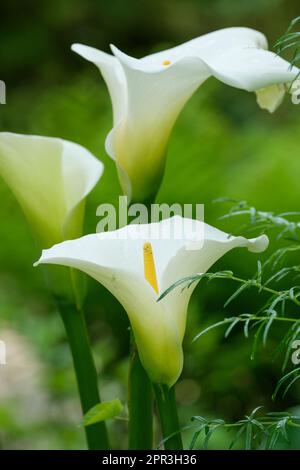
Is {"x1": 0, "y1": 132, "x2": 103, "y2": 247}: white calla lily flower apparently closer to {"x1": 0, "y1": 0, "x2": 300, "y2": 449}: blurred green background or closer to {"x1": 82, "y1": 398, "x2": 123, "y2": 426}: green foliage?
{"x1": 82, "y1": 398, "x2": 123, "y2": 426}: green foliage

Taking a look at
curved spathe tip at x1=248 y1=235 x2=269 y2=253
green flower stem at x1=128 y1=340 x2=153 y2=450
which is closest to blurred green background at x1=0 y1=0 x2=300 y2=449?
green flower stem at x1=128 y1=340 x2=153 y2=450

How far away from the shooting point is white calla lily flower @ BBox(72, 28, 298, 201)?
0.77 metres

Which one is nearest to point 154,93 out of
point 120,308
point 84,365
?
point 84,365

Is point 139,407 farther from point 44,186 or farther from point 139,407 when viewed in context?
point 44,186

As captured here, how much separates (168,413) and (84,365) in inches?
6.4

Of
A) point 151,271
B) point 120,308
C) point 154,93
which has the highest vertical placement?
point 154,93

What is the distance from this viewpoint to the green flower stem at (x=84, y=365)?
859mm

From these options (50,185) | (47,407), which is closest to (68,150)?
(50,185)

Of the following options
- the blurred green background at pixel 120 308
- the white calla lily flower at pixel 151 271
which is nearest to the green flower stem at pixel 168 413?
the white calla lily flower at pixel 151 271

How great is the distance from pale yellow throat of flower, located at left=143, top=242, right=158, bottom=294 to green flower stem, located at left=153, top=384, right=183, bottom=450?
0.26 feet

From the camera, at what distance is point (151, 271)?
2.32 ft

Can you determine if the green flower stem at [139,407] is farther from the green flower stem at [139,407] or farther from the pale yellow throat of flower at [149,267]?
the pale yellow throat of flower at [149,267]

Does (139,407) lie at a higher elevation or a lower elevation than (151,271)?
lower
